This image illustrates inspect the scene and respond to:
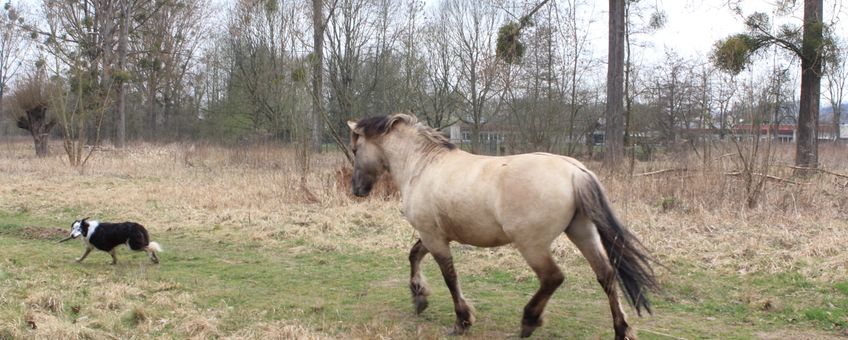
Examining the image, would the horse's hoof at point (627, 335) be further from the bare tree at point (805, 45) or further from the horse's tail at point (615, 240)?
the bare tree at point (805, 45)

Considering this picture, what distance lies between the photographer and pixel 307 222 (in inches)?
421

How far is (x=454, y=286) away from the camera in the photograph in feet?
17.5

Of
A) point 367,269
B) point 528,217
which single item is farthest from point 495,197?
point 367,269

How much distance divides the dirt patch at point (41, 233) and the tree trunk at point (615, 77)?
39.2ft

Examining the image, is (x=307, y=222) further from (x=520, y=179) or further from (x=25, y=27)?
(x=25, y=27)

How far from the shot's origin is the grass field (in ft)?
17.6

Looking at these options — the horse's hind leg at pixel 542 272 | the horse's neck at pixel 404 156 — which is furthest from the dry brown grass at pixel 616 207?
the horse's hind leg at pixel 542 272

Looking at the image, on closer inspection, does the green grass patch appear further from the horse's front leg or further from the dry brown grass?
the dry brown grass

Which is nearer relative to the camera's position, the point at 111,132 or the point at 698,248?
the point at 698,248

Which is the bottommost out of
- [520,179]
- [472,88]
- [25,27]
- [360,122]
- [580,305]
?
[580,305]

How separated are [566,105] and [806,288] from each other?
666 inches

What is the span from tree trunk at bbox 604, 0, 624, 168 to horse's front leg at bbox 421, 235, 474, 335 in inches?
473

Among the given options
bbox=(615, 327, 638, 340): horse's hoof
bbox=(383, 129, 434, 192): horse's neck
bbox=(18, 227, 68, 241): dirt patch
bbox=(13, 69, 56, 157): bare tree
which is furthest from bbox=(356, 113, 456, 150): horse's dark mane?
bbox=(13, 69, 56, 157): bare tree

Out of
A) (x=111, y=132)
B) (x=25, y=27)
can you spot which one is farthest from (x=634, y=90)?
(x=111, y=132)
